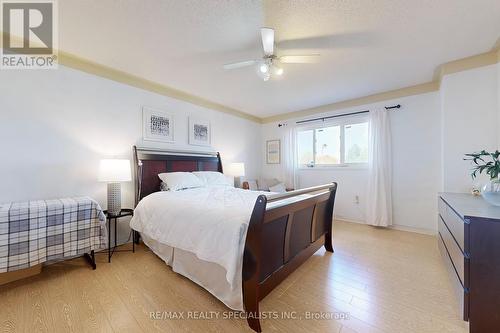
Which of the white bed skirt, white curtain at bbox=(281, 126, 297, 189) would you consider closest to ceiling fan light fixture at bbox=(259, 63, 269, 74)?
the white bed skirt

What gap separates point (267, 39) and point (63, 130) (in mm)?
2482

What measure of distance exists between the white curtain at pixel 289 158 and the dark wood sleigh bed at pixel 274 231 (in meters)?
2.04

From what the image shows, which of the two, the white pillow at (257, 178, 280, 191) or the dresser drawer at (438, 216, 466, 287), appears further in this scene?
the white pillow at (257, 178, 280, 191)

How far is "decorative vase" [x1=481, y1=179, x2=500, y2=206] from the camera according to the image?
62.1 inches

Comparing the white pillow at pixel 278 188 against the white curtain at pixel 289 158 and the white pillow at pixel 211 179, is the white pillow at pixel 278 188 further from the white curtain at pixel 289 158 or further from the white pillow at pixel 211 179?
the white pillow at pixel 211 179

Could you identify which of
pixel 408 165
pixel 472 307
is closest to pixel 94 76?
pixel 472 307

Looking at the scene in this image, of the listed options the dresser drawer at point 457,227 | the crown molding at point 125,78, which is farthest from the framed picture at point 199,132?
the dresser drawer at point 457,227

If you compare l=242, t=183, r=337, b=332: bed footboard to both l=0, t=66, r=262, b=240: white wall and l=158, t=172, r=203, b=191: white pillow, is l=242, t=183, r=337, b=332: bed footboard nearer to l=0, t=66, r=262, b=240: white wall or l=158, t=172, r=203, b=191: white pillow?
l=158, t=172, r=203, b=191: white pillow

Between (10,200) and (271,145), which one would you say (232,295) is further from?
(271,145)

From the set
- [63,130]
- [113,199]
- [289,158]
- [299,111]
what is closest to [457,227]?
[289,158]

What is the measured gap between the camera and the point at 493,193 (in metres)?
1.61

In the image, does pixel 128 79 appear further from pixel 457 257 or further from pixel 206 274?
pixel 457 257

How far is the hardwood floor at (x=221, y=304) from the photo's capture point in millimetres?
1402

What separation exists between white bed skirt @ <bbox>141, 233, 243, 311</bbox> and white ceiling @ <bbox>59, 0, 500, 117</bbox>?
2.11 meters
